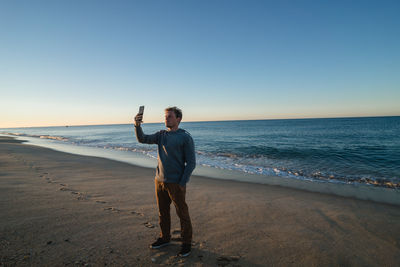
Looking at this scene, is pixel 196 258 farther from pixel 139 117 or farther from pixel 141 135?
pixel 139 117

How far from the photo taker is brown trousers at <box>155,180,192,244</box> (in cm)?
303

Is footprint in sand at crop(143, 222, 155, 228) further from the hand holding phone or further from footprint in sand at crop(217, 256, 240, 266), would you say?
the hand holding phone

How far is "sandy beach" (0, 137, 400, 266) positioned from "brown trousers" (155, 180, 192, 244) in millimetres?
341

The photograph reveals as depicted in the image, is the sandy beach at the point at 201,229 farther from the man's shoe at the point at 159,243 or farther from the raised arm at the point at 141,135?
the raised arm at the point at 141,135

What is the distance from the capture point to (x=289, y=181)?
8.95 meters

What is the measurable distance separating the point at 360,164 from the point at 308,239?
1324cm

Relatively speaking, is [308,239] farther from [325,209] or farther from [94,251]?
[94,251]

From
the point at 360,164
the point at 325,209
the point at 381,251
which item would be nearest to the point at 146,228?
the point at 381,251

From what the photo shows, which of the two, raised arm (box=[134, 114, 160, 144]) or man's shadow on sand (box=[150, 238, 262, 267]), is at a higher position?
raised arm (box=[134, 114, 160, 144])

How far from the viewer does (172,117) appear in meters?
3.18

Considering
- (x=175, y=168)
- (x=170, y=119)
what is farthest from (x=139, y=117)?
(x=175, y=168)

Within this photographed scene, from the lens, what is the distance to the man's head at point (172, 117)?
315 centimetres

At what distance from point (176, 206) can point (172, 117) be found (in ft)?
4.97

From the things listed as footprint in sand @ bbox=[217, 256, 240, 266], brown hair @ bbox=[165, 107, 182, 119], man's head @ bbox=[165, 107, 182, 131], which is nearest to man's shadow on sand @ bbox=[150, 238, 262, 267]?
footprint in sand @ bbox=[217, 256, 240, 266]
